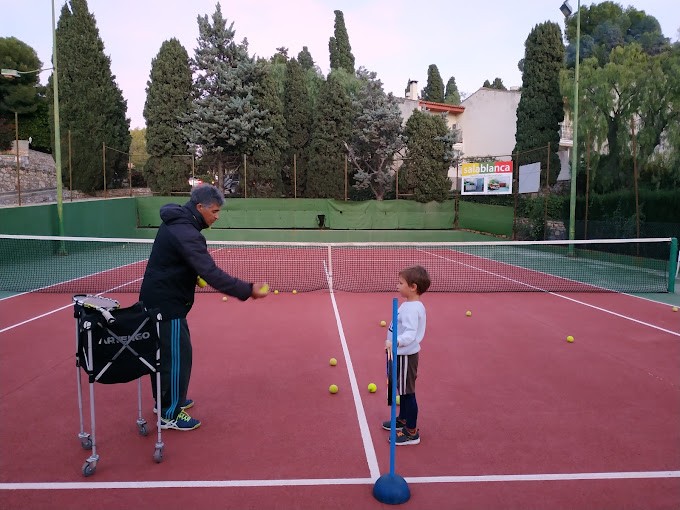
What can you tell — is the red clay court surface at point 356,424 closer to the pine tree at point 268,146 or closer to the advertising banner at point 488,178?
the advertising banner at point 488,178

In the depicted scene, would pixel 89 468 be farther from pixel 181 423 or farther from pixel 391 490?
pixel 391 490

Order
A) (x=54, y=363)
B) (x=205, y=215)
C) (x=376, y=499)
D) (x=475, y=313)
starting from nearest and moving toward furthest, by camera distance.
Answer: (x=376, y=499) → (x=205, y=215) → (x=54, y=363) → (x=475, y=313)

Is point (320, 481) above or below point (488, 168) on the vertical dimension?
below

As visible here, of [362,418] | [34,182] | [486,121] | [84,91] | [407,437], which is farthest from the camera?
[486,121]

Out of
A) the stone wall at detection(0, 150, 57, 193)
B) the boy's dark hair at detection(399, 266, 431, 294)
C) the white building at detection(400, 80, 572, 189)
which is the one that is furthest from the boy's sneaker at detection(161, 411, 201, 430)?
the white building at detection(400, 80, 572, 189)

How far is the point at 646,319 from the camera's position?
8.69 metres

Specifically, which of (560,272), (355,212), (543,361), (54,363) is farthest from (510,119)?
(54,363)

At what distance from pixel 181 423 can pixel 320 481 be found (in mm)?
1436

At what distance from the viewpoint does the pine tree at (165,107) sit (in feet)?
90.5

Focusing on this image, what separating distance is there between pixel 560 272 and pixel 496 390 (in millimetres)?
10481

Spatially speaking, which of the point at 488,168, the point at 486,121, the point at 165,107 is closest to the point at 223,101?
the point at 165,107

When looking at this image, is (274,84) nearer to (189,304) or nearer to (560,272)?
(560,272)

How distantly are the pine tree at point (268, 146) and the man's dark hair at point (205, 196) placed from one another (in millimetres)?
23640

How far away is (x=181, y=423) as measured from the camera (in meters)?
4.34
